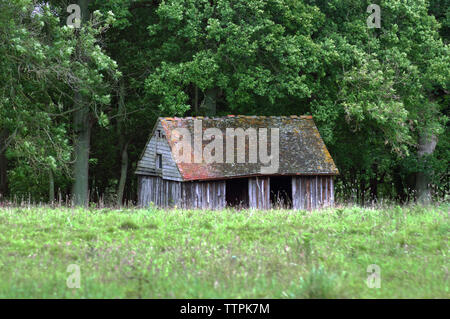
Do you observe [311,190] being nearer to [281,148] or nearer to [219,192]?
[281,148]

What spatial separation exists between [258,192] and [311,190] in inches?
102

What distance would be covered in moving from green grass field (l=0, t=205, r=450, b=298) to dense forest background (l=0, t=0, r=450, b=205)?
11.0 metres

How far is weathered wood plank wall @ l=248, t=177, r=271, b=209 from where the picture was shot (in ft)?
82.4

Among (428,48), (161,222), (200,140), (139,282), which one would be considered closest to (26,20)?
(200,140)

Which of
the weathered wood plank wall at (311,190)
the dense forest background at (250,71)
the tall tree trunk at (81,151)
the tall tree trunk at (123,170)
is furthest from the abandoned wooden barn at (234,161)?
the tall tree trunk at (123,170)

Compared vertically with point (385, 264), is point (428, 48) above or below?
above

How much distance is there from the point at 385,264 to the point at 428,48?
22.2 m

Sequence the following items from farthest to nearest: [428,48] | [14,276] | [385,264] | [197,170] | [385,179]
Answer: [385,179], [428,48], [197,170], [385,264], [14,276]

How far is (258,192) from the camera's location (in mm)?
25312

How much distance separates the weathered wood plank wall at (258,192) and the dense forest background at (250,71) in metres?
4.27

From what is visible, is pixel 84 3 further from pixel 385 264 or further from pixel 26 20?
pixel 385 264

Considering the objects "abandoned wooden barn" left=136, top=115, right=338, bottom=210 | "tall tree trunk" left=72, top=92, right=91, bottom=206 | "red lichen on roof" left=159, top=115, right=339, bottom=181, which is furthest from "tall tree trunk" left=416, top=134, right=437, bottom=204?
"tall tree trunk" left=72, top=92, right=91, bottom=206

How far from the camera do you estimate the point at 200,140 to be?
25.0 meters

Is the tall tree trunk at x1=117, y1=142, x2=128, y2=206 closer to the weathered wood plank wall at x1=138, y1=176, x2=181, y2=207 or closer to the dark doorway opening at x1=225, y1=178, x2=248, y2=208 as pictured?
the weathered wood plank wall at x1=138, y1=176, x2=181, y2=207
